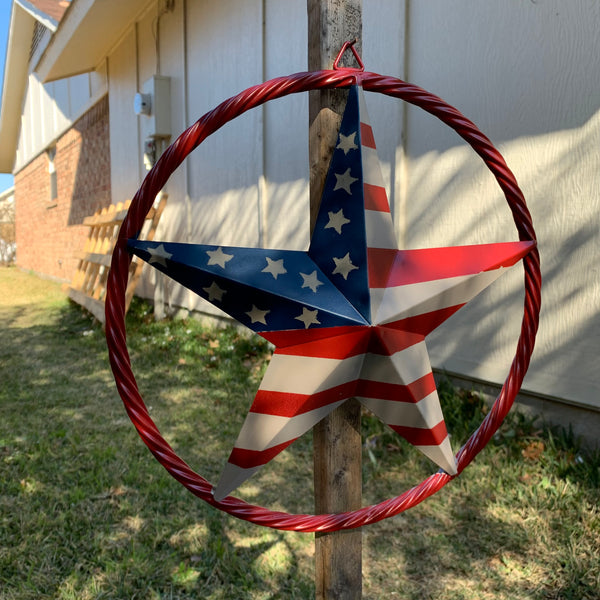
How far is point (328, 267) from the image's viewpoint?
111cm

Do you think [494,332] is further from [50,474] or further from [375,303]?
[50,474]

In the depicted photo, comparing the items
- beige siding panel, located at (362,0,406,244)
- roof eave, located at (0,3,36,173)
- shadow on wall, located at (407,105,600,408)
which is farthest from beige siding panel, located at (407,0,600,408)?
roof eave, located at (0,3,36,173)

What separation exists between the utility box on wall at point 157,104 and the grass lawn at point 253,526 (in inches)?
159

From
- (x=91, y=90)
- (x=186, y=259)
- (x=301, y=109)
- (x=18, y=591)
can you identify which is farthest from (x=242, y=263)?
(x=91, y=90)

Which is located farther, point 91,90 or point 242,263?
point 91,90

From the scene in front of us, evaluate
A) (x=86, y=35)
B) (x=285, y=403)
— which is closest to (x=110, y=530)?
(x=285, y=403)

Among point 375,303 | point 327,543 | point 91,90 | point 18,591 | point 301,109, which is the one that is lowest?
point 18,591

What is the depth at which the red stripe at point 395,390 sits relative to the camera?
1.10 meters

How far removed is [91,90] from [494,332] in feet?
Answer: 32.1

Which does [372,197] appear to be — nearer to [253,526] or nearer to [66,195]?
[253,526]

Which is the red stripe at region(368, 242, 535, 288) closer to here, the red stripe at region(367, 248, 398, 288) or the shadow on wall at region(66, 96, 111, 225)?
the red stripe at region(367, 248, 398, 288)

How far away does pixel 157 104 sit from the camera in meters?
6.52

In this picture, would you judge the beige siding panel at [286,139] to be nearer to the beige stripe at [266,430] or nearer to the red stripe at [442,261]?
the red stripe at [442,261]

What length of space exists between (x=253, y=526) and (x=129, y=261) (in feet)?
5.54
